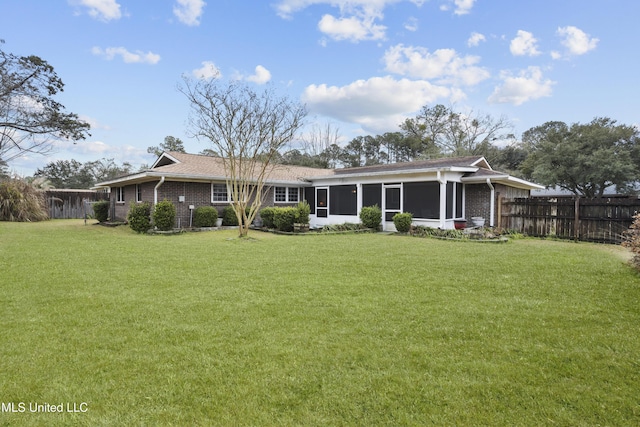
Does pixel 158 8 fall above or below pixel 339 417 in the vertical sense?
above

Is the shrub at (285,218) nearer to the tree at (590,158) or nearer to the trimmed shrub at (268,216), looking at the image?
the trimmed shrub at (268,216)

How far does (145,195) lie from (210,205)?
2.95 m

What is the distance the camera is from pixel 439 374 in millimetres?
2814

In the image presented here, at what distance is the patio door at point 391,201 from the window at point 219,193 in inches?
293

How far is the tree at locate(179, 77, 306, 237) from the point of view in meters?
13.7

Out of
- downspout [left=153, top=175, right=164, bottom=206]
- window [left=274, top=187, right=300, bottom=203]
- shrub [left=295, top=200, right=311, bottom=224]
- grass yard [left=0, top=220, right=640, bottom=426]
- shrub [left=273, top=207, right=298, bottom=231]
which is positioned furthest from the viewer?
window [left=274, top=187, right=300, bottom=203]

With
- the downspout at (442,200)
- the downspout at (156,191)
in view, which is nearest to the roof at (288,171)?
the downspout at (156,191)

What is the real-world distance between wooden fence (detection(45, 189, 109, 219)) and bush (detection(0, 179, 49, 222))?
2.34m

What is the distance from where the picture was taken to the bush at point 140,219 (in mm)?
14352

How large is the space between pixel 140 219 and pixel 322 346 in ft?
43.3

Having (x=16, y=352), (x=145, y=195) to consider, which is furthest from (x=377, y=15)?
(x=16, y=352)

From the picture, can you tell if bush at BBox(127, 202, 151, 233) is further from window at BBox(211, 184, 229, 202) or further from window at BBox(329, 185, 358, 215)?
window at BBox(329, 185, 358, 215)

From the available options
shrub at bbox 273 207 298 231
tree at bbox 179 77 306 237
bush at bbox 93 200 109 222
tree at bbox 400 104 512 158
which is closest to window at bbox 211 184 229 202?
tree at bbox 179 77 306 237

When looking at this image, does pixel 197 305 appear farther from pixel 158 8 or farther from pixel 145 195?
pixel 145 195
